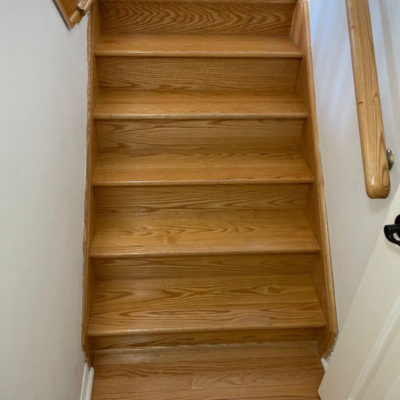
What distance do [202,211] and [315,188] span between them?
491 mm

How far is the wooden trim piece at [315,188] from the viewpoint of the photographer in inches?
57.7

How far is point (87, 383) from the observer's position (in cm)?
144

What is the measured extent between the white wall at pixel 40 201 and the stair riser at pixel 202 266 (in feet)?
0.76

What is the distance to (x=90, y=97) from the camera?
1.50 m

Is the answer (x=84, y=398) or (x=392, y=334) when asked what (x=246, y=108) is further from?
(x=84, y=398)

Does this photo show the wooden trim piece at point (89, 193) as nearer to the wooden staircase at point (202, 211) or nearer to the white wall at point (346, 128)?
the wooden staircase at point (202, 211)

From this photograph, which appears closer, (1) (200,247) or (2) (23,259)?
(2) (23,259)

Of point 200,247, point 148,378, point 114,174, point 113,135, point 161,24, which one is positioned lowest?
point 148,378

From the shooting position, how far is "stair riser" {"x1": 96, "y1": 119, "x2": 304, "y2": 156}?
5.28ft

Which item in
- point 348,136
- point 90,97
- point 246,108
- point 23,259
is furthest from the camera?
point 246,108

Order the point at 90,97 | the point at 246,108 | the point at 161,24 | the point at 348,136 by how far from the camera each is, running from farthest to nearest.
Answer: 1. the point at 161,24
2. the point at 246,108
3. the point at 90,97
4. the point at 348,136

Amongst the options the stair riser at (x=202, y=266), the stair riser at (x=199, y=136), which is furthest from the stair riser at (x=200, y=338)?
the stair riser at (x=199, y=136)

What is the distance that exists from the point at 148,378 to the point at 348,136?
1208mm

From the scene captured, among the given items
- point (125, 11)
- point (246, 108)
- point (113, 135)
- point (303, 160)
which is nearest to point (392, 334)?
point (303, 160)
